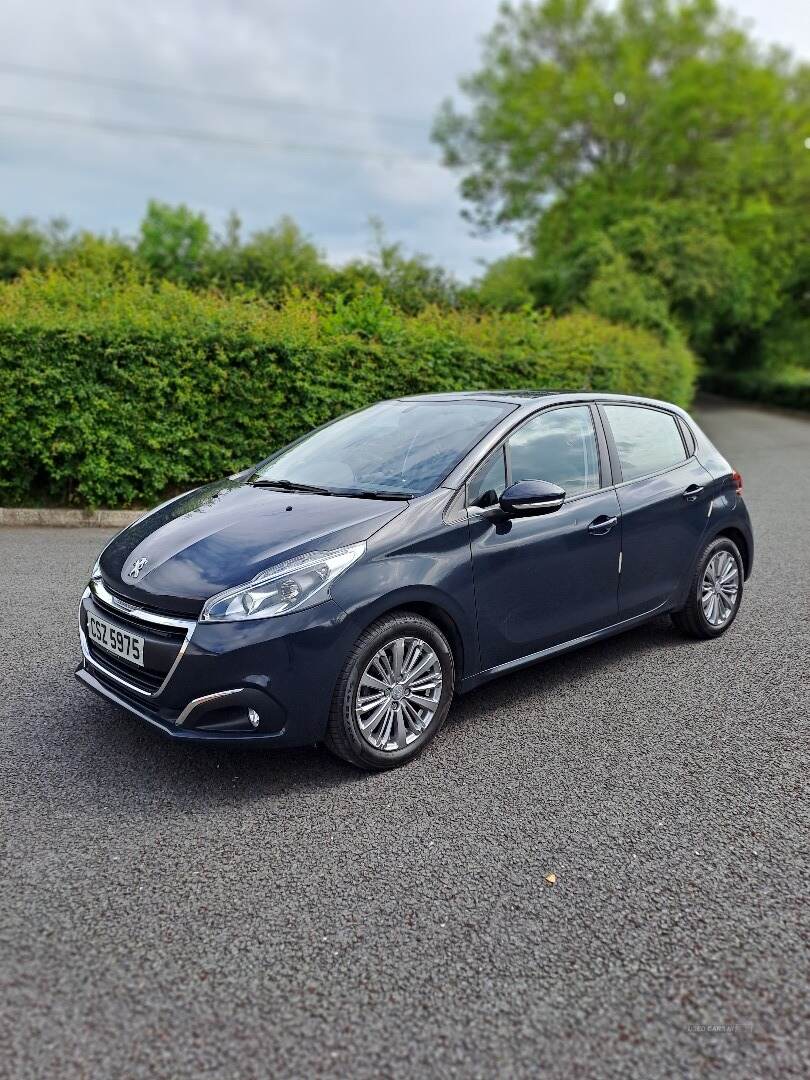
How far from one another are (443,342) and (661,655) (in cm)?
699

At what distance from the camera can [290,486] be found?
448 cm

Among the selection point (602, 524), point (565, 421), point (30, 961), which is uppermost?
point (565, 421)

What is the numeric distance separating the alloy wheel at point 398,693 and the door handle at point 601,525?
1210mm

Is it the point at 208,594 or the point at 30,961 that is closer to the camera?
the point at 30,961

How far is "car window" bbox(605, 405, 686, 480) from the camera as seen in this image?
495 centimetres

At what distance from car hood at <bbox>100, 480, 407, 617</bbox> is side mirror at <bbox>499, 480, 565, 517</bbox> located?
0.50 metres

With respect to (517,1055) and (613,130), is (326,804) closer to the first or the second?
(517,1055)

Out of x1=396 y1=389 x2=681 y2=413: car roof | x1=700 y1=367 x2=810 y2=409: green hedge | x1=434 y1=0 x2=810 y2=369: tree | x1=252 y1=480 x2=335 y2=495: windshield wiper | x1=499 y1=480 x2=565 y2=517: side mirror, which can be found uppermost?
x1=434 y1=0 x2=810 y2=369: tree

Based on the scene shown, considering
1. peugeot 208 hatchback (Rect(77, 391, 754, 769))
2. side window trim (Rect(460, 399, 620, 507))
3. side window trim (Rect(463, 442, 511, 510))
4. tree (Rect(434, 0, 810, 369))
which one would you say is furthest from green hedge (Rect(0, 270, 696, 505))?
tree (Rect(434, 0, 810, 369))

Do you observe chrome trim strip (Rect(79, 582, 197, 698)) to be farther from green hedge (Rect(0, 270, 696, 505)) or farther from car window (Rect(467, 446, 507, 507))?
green hedge (Rect(0, 270, 696, 505))

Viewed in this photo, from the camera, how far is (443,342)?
11.3m

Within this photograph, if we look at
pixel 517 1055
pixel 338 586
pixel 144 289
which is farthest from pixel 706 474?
pixel 144 289

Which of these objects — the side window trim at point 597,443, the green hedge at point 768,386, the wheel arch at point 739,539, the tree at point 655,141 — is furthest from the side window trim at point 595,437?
the green hedge at point 768,386

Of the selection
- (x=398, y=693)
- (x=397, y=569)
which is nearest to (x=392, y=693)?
(x=398, y=693)
